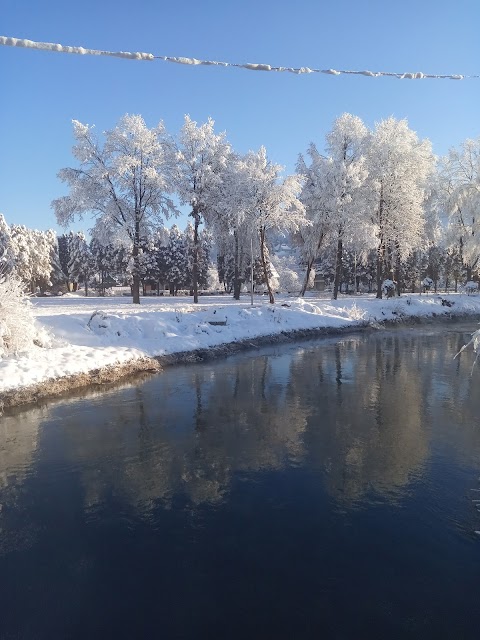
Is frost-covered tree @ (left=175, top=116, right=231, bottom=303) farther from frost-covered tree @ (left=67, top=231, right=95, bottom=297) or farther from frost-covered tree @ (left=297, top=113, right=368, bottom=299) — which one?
frost-covered tree @ (left=67, top=231, right=95, bottom=297)

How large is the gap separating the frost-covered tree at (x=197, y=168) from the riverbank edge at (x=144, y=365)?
10.0 m

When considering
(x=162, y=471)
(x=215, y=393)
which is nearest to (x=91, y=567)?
(x=162, y=471)

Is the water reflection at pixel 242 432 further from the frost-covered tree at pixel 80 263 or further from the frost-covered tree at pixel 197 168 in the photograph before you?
the frost-covered tree at pixel 80 263

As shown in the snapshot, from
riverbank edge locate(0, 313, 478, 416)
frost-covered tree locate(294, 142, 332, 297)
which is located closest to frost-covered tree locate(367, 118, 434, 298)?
frost-covered tree locate(294, 142, 332, 297)

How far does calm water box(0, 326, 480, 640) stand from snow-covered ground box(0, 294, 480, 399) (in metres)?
2.80

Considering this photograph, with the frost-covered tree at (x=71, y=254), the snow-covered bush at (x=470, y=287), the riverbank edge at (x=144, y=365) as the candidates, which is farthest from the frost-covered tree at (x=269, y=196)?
the frost-covered tree at (x=71, y=254)

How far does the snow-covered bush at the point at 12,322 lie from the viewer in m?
14.2

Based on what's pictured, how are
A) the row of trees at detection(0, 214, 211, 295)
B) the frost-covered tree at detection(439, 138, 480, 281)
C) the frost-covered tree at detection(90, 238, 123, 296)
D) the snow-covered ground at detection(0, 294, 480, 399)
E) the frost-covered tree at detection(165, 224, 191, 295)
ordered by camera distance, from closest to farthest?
1. the snow-covered ground at detection(0, 294, 480, 399)
2. the frost-covered tree at detection(439, 138, 480, 281)
3. the row of trees at detection(0, 214, 211, 295)
4. the frost-covered tree at detection(165, 224, 191, 295)
5. the frost-covered tree at detection(90, 238, 123, 296)

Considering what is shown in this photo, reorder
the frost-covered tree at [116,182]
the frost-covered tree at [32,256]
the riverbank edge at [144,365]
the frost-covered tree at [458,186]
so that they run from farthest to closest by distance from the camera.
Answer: the frost-covered tree at [32,256], the frost-covered tree at [458,186], the frost-covered tree at [116,182], the riverbank edge at [144,365]

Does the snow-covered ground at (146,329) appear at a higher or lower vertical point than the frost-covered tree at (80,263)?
lower

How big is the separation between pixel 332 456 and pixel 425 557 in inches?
121

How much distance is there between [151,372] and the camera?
16.9 metres

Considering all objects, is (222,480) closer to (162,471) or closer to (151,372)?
(162,471)

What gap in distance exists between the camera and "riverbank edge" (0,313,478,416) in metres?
12.9
